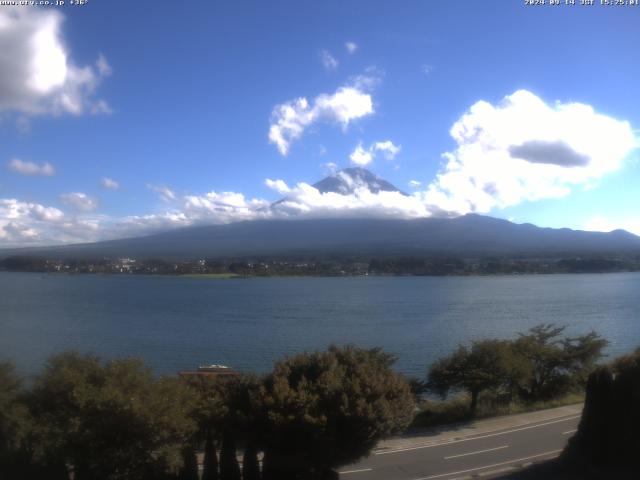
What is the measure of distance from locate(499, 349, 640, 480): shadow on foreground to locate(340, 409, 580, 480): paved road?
624mm

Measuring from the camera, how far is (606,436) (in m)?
7.42

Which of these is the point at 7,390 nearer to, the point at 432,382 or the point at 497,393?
the point at 432,382

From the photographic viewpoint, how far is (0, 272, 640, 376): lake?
23.6 meters

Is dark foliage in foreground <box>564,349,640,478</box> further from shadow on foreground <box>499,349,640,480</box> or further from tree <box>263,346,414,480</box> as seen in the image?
tree <box>263,346,414,480</box>

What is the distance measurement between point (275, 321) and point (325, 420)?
88.6 feet

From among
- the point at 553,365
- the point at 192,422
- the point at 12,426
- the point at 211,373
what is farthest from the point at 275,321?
the point at 192,422

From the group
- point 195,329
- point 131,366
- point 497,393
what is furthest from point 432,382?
point 195,329

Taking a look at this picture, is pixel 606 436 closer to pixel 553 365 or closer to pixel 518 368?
pixel 518 368

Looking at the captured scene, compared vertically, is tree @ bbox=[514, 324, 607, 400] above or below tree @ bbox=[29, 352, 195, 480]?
below

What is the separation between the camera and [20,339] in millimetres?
26016

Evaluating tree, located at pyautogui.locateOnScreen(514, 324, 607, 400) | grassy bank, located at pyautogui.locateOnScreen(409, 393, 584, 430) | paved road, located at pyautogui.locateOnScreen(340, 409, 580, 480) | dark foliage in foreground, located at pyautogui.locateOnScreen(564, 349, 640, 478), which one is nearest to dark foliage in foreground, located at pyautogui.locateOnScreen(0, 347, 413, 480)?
paved road, located at pyautogui.locateOnScreen(340, 409, 580, 480)

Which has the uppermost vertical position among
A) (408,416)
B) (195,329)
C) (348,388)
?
(348,388)

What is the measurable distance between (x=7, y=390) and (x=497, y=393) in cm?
1013

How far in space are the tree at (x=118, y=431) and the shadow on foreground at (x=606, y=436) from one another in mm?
4258
